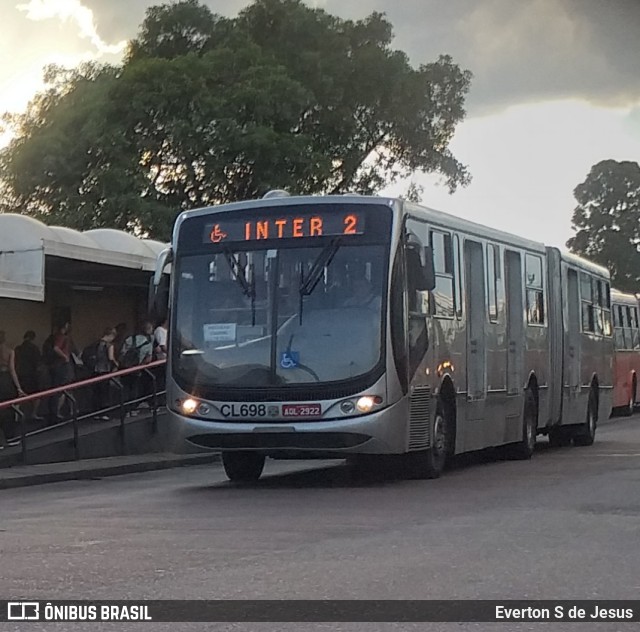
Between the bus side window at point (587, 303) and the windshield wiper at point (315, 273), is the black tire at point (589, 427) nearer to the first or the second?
the bus side window at point (587, 303)

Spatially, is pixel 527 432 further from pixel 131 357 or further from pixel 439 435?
pixel 131 357

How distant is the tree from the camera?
80.9m

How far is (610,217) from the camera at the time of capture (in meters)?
81.8

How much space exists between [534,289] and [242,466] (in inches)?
234

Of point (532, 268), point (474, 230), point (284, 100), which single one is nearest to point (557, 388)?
point (532, 268)

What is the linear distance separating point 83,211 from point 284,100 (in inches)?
269

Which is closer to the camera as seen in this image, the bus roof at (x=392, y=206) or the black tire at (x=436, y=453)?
the bus roof at (x=392, y=206)

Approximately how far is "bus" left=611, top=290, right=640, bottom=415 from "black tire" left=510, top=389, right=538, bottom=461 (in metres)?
15.5

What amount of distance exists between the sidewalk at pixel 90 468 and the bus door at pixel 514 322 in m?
5.24

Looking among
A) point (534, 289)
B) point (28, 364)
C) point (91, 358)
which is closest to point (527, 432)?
point (534, 289)

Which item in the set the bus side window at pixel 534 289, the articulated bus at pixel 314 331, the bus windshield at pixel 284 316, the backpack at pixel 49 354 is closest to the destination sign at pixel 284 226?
the articulated bus at pixel 314 331

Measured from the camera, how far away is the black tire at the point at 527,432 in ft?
67.2

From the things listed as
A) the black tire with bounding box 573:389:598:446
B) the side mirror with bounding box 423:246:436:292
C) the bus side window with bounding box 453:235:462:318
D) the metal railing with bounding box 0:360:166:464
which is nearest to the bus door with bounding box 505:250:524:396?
the bus side window with bounding box 453:235:462:318

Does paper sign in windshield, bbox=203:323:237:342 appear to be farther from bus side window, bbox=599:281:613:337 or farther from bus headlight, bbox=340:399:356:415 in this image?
bus side window, bbox=599:281:613:337
